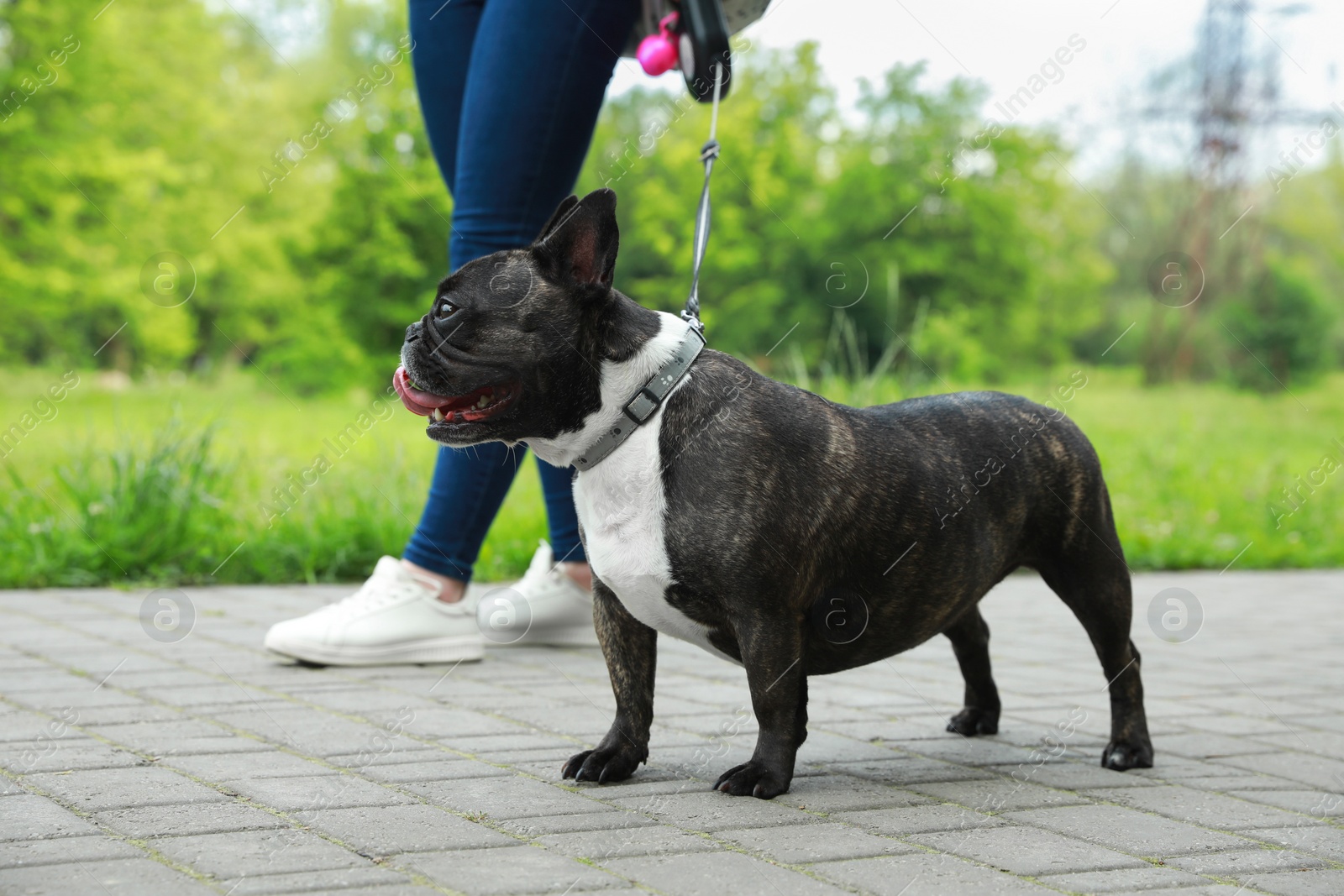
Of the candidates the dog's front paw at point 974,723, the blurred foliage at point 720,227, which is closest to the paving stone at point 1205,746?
the dog's front paw at point 974,723

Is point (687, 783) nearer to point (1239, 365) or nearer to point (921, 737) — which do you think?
point (921, 737)

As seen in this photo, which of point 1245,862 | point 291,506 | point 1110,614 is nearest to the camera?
point 1245,862

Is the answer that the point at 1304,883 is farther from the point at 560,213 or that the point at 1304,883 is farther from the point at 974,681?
the point at 560,213

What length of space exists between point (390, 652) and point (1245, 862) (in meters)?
2.75

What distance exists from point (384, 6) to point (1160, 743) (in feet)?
136

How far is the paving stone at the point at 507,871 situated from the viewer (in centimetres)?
207

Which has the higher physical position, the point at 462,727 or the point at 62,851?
the point at 462,727

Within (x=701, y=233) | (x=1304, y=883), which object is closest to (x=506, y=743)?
(x=701, y=233)

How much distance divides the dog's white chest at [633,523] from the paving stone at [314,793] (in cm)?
65

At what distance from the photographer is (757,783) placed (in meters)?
2.75

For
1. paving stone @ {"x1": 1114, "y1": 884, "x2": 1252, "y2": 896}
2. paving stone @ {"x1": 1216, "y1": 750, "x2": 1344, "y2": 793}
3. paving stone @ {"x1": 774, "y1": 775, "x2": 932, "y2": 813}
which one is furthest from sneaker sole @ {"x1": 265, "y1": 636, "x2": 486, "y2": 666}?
paving stone @ {"x1": 1114, "y1": 884, "x2": 1252, "y2": 896}

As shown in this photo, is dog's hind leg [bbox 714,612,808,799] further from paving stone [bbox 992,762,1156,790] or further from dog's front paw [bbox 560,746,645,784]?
paving stone [bbox 992,762,1156,790]

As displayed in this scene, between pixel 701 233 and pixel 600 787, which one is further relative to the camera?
pixel 701 233

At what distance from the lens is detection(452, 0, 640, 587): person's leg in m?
3.90
